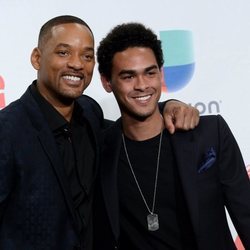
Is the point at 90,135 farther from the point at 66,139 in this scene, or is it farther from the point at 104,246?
the point at 104,246

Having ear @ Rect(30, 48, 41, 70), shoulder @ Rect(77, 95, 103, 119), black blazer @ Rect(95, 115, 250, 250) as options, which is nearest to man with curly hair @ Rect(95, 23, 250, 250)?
black blazer @ Rect(95, 115, 250, 250)

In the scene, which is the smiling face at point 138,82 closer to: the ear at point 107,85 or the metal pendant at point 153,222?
the ear at point 107,85

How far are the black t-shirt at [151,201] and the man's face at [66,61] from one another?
271 millimetres

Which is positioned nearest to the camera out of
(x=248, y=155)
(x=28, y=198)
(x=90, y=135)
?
(x=28, y=198)

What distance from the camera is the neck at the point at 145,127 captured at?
1278 mm

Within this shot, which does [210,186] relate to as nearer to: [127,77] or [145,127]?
[145,127]

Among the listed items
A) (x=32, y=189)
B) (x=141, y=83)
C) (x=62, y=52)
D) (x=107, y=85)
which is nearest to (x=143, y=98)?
(x=141, y=83)

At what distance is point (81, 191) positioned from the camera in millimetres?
1157

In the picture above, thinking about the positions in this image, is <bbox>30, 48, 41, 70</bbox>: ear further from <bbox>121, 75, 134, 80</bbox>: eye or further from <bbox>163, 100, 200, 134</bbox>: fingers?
<bbox>163, 100, 200, 134</bbox>: fingers

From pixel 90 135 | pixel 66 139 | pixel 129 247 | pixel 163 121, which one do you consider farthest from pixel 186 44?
pixel 129 247

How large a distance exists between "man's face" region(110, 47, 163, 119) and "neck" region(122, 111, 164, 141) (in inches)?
0.8

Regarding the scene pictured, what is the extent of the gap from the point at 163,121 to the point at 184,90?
14.8 inches

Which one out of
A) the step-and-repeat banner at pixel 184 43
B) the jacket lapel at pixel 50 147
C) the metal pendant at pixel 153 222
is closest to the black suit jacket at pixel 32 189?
the jacket lapel at pixel 50 147

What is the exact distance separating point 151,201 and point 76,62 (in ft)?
1.53
